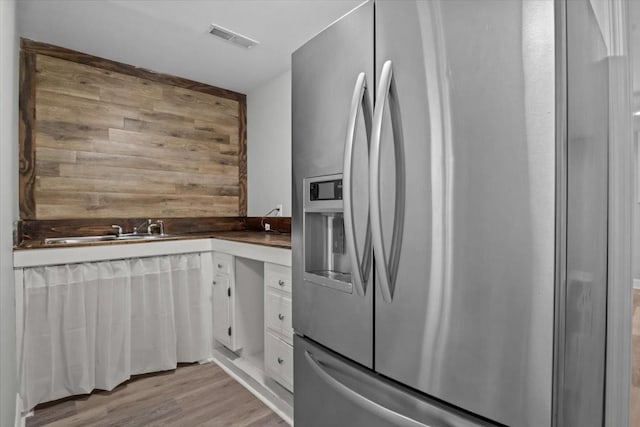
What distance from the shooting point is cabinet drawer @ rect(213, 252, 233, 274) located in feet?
8.13

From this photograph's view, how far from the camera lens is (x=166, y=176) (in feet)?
10.0

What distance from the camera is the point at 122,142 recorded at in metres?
2.81

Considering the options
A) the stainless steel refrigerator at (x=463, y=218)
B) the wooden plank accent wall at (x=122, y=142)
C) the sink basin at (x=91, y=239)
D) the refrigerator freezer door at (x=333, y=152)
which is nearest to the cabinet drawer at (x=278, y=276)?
the refrigerator freezer door at (x=333, y=152)

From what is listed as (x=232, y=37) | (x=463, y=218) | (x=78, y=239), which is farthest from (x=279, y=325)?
(x=232, y=37)

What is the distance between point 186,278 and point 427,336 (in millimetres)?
2117

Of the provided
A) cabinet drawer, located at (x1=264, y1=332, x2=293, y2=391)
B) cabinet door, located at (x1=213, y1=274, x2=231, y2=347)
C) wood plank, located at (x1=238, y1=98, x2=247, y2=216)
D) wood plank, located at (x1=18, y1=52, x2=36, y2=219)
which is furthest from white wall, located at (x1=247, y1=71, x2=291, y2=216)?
wood plank, located at (x1=18, y1=52, x2=36, y2=219)

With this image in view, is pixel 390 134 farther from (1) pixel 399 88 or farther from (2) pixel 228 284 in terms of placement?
(2) pixel 228 284

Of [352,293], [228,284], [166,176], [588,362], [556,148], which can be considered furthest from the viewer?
[166,176]

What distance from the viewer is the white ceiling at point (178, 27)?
204cm

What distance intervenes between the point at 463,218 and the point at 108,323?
92.0 inches

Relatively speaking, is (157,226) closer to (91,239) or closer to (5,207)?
(91,239)

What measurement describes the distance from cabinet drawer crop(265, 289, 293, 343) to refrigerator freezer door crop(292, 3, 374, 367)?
631mm

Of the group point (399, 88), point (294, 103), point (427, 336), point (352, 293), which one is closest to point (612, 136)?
point (399, 88)

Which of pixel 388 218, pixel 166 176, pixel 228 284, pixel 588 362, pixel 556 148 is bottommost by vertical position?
pixel 228 284
